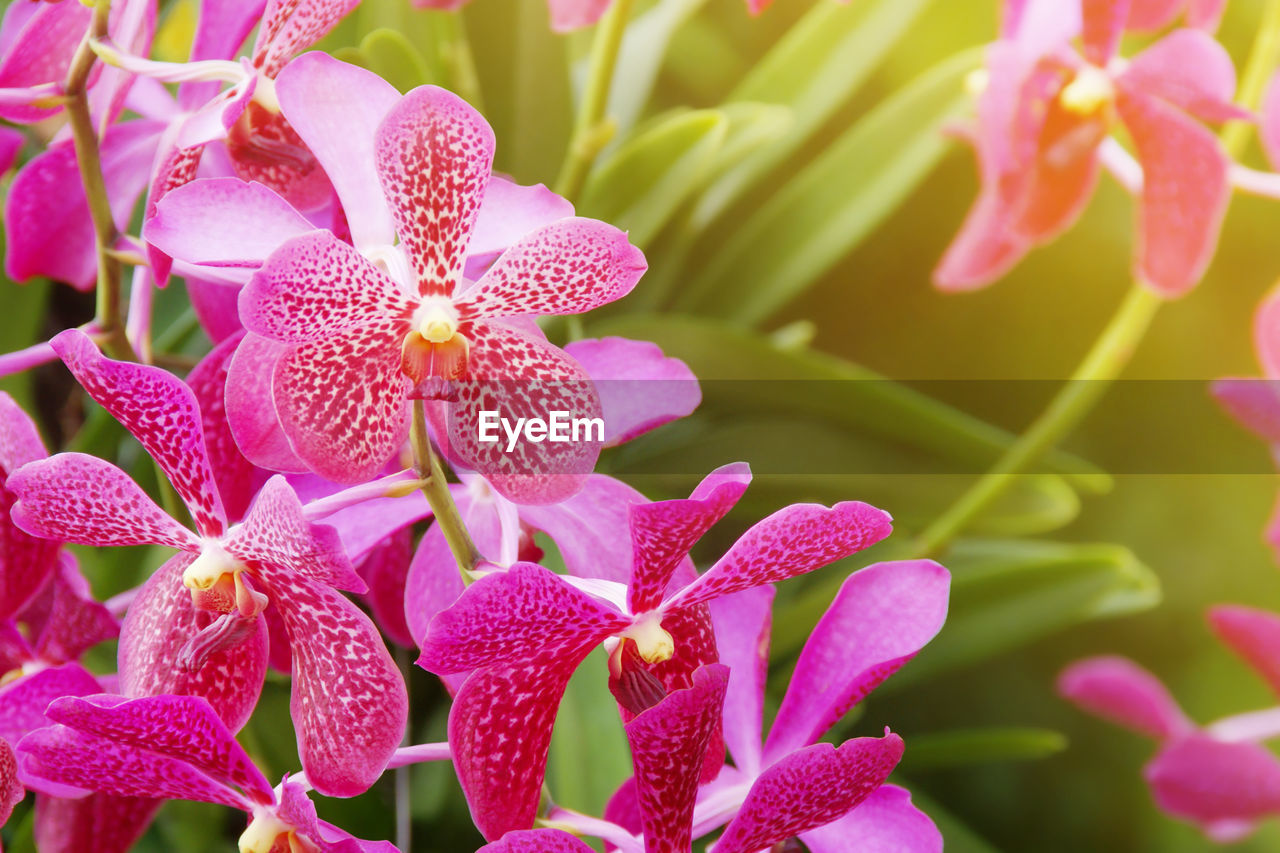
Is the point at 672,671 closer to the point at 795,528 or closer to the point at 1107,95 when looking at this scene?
the point at 795,528

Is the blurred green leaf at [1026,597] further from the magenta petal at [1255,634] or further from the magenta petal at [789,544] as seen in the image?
the magenta petal at [789,544]

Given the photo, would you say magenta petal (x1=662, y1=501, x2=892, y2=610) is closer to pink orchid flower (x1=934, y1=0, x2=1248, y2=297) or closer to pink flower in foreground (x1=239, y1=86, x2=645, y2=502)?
pink flower in foreground (x1=239, y1=86, x2=645, y2=502)

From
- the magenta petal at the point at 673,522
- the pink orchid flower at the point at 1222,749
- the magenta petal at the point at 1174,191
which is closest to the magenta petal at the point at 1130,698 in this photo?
the pink orchid flower at the point at 1222,749

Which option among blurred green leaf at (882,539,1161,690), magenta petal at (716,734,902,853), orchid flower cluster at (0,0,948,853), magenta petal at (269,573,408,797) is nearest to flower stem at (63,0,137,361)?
orchid flower cluster at (0,0,948,853)

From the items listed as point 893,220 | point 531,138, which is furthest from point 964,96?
point 531,138

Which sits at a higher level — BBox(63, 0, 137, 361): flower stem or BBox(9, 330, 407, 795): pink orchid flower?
BBox(63, 0, 137, 361): flower stem

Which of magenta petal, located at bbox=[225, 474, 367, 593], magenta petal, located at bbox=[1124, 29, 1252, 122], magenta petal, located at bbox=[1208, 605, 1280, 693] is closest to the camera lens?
magenta petal, located at bbox=[225, 474, 367, 593]
